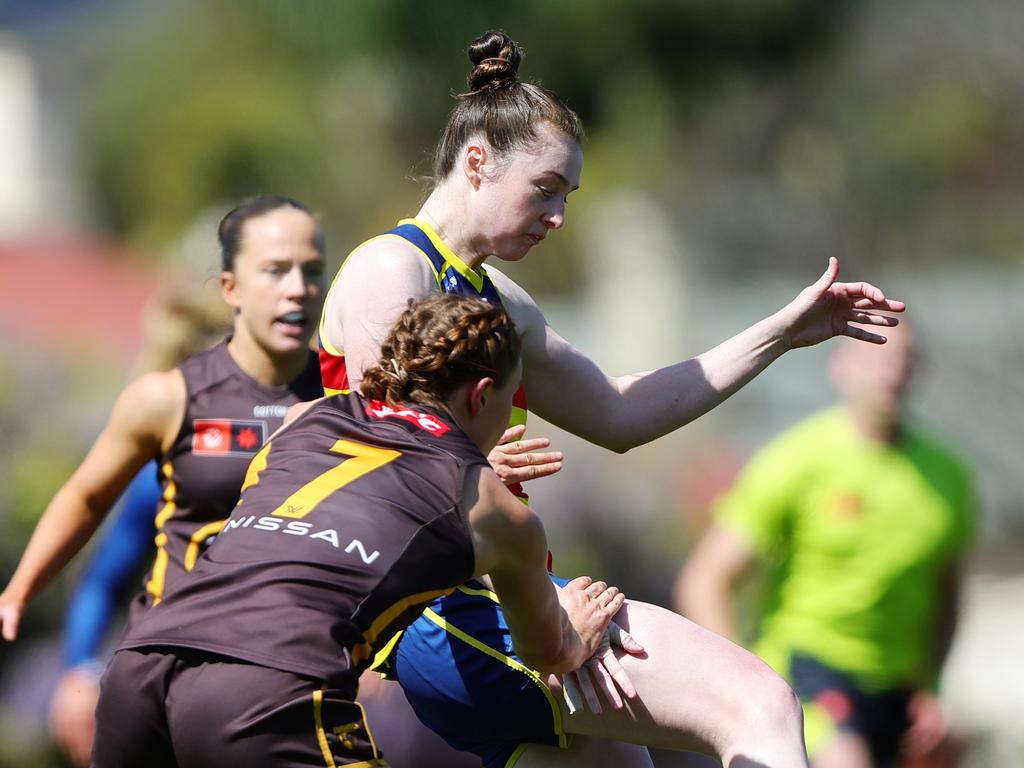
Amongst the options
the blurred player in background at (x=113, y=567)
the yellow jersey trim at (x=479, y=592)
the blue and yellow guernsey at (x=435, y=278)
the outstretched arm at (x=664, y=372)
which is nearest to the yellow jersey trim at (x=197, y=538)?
the blurred player in background at (x=113, y=567)

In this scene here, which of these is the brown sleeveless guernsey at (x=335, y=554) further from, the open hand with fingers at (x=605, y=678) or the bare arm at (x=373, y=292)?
the open hand with fingers at (x=605, y=678)

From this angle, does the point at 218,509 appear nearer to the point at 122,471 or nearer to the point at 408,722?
the point at 122,471

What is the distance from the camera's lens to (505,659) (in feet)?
9.18

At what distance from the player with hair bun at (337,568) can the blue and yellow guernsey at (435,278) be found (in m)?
0.32

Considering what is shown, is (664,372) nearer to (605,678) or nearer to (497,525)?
(605,678)

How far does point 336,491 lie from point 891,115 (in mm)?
12804

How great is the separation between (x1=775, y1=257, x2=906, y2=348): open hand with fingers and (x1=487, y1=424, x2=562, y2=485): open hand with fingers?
653 millimetres

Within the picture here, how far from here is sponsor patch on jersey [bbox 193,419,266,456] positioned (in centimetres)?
373

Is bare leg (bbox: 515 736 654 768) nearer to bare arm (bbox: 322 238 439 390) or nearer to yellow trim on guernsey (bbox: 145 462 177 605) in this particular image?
bare arm (bbox: 322 238 439 390)

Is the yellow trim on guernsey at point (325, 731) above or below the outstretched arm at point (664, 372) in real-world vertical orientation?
below

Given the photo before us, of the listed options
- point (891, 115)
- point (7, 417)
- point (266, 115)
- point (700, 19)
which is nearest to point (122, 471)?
point (7, 417)

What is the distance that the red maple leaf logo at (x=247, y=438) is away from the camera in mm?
3740

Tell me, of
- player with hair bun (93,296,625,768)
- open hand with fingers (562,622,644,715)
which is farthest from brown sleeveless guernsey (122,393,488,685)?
open hand with fingers (562,622,644,715)

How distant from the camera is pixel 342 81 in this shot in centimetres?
1936
